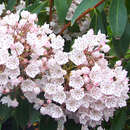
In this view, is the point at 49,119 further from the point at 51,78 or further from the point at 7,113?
the point at 51,78

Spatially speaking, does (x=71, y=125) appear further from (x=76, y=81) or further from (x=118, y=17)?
(x=118, y=17)

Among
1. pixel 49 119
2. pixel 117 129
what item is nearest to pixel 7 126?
pixel 49 119

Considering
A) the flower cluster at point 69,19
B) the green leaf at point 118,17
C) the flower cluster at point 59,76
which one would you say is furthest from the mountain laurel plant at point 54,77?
the flower cluster at point 69,19

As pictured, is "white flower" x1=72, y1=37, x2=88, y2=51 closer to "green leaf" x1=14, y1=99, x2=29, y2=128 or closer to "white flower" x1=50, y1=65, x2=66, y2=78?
"white flower" x1=50, y1=65, x2=66, y2=78

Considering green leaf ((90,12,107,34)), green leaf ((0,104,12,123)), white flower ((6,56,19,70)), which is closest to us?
white flower ((6,56,19,70))

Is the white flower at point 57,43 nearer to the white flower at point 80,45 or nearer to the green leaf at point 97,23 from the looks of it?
the white flower at point 80,45

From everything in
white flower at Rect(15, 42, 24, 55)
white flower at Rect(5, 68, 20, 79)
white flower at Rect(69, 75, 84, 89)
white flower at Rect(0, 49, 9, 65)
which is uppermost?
white flower at Rect(15, 42, 24, 55)

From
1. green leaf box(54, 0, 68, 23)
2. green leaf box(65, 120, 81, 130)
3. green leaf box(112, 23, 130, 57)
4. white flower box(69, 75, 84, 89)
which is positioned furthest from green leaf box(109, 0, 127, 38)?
green leaf box(65, 120, 81, 130)
